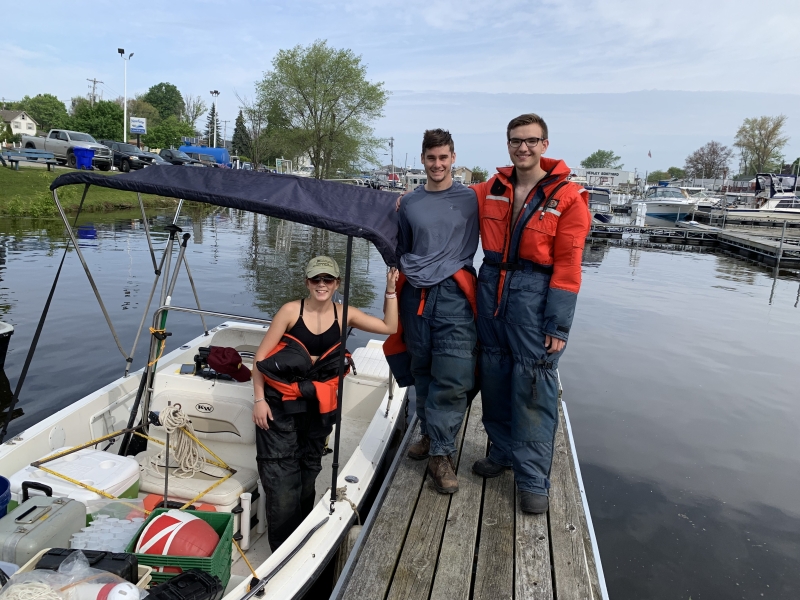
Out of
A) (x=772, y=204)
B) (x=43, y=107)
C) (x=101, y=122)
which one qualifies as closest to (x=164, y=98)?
(x=43, y=107)

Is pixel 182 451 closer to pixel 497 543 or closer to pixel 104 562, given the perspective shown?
pixel 104 562

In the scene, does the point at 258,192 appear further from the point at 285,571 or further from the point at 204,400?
the point at 285,571

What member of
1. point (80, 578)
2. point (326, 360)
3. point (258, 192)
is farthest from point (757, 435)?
point (80, 578)

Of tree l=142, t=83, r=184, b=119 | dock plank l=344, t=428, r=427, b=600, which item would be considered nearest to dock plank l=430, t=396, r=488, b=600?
dock plank l=344, t=428, r=427, b=600

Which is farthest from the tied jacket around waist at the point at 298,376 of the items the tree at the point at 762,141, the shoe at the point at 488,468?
the tree at the point at 762,141

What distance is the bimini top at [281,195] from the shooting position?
2.86 metres

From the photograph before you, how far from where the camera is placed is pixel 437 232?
3223 millimetres

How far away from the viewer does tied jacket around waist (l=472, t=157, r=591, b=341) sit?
9.68ft

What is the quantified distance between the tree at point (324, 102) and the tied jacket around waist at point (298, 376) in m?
36.6

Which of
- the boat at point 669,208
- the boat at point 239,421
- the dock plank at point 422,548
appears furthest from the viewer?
the boat at point 669,208

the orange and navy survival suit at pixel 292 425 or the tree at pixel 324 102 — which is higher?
the tree at pixel 324 102

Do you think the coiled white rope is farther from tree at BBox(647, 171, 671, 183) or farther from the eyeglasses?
tree at BBox(647, 171, 671, 183)

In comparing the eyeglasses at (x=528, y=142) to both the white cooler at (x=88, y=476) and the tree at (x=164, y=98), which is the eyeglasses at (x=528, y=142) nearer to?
the white cooler at (x=88, y=476)

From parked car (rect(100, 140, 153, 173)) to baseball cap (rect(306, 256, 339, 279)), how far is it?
79.3 feet
